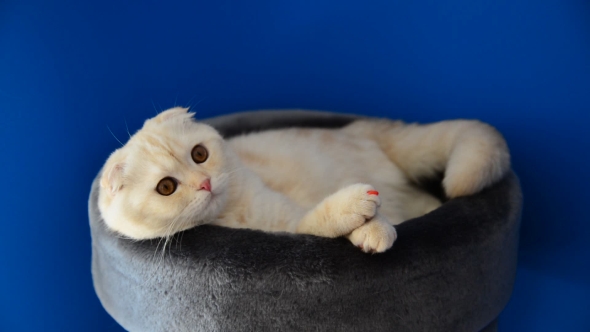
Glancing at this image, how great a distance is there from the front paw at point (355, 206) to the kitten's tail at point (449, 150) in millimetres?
353

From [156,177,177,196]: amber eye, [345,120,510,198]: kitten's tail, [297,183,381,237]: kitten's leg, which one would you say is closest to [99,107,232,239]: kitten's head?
[156,177,177,196]: amber eye

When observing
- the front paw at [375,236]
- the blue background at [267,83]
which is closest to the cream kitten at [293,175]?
the front paw at [375,236]

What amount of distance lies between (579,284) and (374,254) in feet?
3.47

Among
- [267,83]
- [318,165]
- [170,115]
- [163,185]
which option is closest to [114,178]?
[163,185]

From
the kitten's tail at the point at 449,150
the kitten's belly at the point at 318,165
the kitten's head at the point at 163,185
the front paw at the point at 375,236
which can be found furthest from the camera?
the kitten's belly at the point at 318,165

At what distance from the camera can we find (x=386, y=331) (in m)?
0.99

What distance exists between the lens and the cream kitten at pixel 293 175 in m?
1.05

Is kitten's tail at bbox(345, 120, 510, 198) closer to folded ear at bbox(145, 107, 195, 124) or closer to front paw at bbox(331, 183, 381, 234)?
front paw at bbox(331, 183, 381, 234)

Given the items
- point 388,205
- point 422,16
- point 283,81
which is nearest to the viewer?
point 388,205

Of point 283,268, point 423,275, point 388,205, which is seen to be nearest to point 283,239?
point 283,268

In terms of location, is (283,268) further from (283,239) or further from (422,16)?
(422,16)

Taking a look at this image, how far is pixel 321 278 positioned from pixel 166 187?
389mm

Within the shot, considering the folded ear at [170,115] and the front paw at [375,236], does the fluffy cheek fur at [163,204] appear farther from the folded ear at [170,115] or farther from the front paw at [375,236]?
the front paw at [375,236]

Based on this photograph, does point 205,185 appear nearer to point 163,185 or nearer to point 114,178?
point 163,185
